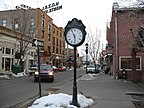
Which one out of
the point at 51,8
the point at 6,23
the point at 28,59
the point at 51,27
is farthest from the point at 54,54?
the point at 28,59

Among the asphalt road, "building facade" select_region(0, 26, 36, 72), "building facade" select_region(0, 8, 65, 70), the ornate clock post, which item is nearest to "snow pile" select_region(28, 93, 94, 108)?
the asphalt road

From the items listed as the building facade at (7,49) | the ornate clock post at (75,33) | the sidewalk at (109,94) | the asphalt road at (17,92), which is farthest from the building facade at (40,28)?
the ornate clock post at (75,33)

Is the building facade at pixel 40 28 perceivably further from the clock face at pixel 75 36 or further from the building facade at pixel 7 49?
the clock face at pixel 75 36

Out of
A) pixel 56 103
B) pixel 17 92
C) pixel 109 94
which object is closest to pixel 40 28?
pixel 17 92

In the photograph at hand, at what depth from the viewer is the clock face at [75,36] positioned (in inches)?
409

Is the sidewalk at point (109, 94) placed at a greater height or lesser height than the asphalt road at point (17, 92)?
greater

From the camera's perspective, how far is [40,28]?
214ft

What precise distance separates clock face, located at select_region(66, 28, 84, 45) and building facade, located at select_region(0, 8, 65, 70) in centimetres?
3364

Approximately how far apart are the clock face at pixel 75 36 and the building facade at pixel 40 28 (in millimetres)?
33644

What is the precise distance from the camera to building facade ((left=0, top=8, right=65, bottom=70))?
47.7 meters

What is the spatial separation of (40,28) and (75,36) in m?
55.5

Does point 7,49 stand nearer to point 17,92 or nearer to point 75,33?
point 17,92

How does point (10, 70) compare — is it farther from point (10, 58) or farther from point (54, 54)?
point (54, 54)

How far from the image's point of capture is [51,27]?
3046 inches
